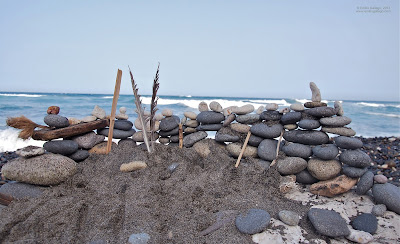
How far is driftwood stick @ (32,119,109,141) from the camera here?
5043mm

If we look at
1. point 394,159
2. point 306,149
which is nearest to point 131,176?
point 306,149

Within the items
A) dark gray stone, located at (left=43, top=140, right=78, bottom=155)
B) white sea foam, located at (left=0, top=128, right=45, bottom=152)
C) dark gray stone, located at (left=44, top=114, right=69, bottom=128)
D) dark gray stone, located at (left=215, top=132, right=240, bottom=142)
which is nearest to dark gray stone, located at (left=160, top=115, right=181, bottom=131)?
dark gray stone, located at (left=215, top=132, right=240, bottom=142)

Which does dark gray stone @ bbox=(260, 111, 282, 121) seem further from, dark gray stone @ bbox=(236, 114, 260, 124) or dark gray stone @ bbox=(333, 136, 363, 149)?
dark gray stone @ bbox=(333, 136, 363, 149)

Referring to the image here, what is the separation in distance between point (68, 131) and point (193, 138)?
258cm

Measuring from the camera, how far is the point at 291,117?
16.9ft

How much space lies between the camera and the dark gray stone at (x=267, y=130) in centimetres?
531

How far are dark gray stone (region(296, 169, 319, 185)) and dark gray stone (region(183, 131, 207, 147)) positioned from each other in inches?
84.1

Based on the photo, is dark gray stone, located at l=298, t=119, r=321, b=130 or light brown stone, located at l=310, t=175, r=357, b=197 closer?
light brown stone, located at l=310, t=175, r=357, b=197

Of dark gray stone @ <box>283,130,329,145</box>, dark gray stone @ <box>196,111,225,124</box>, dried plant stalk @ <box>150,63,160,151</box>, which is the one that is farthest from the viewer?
dark gray stone @ <box>196,111,225,124</box>

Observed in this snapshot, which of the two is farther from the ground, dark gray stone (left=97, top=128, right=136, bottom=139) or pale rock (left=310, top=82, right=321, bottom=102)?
pale rock (left=310, top=82, right=321, bottom=102)

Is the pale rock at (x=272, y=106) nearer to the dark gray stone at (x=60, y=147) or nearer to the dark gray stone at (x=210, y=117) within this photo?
the dark gray stone at (x=210, y=117)

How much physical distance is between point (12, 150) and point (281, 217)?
874cm

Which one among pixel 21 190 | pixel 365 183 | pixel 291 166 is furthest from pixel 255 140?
pixel 21 190

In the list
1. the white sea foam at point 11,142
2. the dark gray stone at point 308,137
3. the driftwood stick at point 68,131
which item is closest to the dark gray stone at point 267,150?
the dark gray stone at point 308,137
